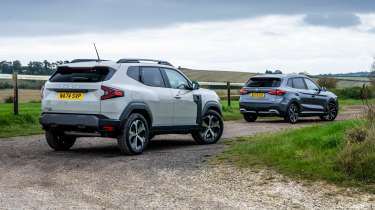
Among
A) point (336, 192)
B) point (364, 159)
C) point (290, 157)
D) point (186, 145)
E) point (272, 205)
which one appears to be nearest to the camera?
point (272, 205)

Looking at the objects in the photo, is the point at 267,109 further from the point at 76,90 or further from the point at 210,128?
the point at 76,90

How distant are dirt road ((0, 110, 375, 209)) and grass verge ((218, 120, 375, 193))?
0.33m

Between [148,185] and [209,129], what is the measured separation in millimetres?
6113

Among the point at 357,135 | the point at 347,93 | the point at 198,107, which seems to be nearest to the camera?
the point at 357,135

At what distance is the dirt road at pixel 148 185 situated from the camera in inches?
335

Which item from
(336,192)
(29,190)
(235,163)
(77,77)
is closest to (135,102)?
(77,77)

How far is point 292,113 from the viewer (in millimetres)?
23609

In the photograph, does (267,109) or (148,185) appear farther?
(267,109)

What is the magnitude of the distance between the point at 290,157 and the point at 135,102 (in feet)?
10.7

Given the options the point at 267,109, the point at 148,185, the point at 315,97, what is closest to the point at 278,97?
the point at 267,109

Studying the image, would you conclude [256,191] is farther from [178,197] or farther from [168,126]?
[168,126]

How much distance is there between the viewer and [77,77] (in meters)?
13.1

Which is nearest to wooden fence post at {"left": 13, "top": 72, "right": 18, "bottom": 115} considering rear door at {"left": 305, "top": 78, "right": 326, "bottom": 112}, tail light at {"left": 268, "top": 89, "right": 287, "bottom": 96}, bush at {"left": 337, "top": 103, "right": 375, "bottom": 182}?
Answer: tail light at {"left": 268, "top": 89, "right": 287, "bottom": 96}

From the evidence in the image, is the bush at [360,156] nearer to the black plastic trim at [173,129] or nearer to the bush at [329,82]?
the black plastic trim at [173,129]
